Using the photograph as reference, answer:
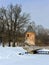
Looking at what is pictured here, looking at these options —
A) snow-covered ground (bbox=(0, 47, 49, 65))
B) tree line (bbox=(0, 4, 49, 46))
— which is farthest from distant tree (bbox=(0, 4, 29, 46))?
snow-covered ground (bbox=(0, 47, 49, 65))

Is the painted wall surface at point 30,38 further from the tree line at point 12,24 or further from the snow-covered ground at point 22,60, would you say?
the snow-covered ground at point 22,60

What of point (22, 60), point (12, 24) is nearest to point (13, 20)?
point (12, 24)

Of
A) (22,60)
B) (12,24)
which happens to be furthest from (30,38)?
(22,60)

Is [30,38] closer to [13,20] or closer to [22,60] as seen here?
[13,20]

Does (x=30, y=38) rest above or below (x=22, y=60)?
above

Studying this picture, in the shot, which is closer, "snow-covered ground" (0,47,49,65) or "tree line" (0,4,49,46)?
"snow-covered ground" (0,47,49,65)

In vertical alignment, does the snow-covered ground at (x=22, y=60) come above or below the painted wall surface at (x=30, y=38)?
below

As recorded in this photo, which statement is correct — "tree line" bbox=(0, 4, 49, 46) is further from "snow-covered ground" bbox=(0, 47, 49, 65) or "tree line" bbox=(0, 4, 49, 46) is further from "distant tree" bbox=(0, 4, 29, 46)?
"snow-covered ground" bbox=(0, 47, 49, 65)

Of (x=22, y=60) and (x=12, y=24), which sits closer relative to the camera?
(x=22, y=60)

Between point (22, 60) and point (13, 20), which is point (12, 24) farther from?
point (22, 60)

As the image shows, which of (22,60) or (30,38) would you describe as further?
(30,38)

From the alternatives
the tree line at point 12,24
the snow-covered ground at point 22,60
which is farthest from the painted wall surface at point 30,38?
the snow-covered ground at point 22,60

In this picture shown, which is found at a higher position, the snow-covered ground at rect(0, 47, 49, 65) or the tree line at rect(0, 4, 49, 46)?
the tree line at rect(0, 4, 49, 46)

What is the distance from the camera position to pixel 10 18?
38.9 m
